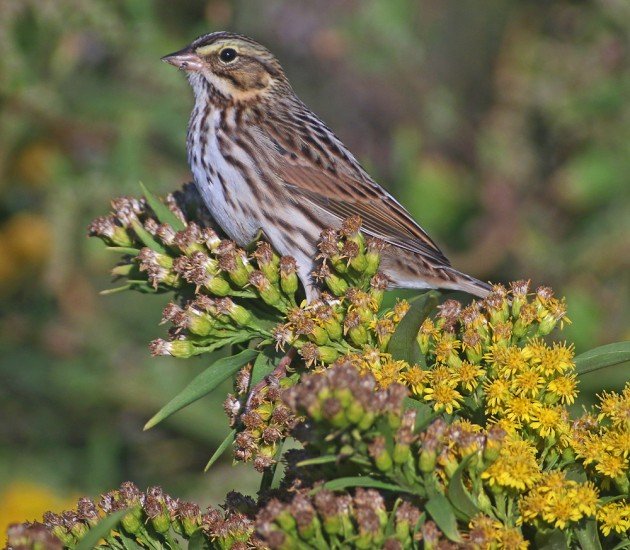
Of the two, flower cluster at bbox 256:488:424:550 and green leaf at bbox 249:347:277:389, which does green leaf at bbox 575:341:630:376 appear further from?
green leaf at bbox 249:347:277:389

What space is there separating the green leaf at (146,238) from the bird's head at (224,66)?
147cm

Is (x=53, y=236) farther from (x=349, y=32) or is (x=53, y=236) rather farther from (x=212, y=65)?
(x=349, y=32)

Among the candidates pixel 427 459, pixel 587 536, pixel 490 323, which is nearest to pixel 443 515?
pixel 427 459

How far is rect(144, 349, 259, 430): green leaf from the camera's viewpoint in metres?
2.86

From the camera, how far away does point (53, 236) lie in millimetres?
5953

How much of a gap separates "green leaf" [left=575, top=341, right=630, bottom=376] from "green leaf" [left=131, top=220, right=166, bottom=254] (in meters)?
1.41

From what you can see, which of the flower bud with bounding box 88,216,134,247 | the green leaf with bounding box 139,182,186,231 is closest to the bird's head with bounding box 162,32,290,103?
the green leaf with bounding box 139,182,186,231

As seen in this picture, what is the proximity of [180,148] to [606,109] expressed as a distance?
2826mm

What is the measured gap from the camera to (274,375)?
3047mm

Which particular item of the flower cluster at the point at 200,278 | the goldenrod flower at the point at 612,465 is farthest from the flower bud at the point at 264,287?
the goldenrod flower at the point at 612,465

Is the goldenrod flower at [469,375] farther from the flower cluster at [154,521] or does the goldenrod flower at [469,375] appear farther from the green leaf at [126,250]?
the green leaf at [126,250]

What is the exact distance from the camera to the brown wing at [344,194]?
180 inches

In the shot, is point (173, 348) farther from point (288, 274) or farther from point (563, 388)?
point (563, 388)

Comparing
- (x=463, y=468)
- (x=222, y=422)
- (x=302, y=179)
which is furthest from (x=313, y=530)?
(x=222, y=422)
